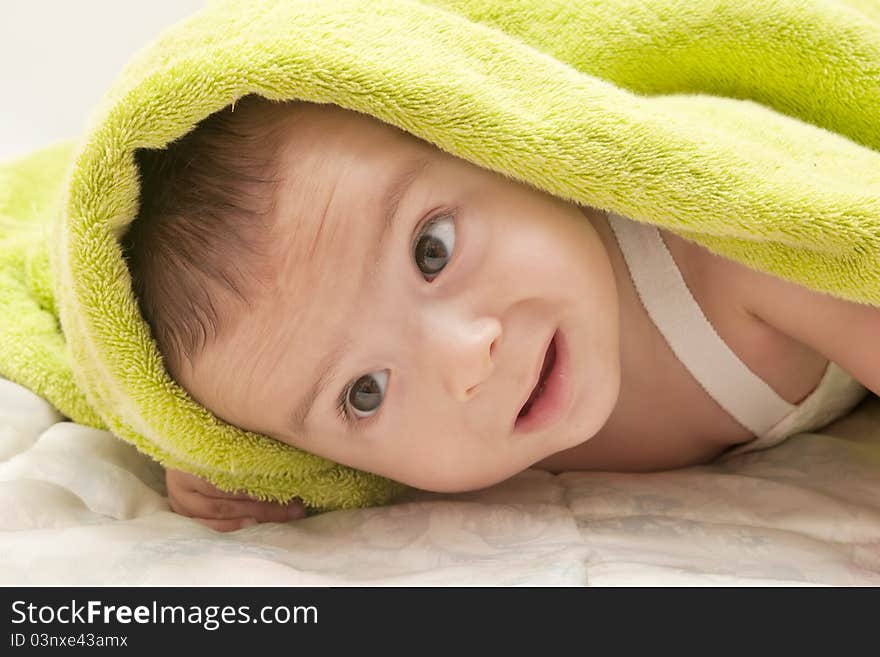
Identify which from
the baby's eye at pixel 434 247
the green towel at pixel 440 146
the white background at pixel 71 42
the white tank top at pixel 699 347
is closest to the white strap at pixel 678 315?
the white tank top at pixel 699 347

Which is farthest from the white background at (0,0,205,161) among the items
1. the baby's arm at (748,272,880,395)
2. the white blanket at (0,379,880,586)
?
the baby's arm at (748,272,880,395)

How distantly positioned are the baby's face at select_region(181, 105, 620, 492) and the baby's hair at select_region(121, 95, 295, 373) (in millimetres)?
18

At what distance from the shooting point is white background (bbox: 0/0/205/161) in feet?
6.71

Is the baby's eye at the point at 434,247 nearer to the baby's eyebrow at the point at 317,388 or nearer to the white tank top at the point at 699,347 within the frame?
the baby's eyebrow at the point at 317,388

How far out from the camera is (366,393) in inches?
37.5

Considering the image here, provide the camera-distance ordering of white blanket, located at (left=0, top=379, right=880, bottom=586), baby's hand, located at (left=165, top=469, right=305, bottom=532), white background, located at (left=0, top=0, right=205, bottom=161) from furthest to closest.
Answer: white background, located at (left=0, top=0, right=205, bottom=161)
baby's hand, located at (left=165, top=469, right=305, bottom=532)
white blanket, located at (left=0, top=379, right=880, bottom=586)

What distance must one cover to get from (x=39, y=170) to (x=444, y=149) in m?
0.95

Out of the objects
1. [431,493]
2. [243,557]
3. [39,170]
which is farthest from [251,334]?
[39,170]

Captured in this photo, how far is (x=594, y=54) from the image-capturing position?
3.90 ft

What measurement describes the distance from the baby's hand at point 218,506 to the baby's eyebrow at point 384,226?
0.63ft

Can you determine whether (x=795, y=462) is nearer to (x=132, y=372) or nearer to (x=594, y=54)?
(x=594, y=54)

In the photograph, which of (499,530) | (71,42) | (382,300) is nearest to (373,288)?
(382,300)

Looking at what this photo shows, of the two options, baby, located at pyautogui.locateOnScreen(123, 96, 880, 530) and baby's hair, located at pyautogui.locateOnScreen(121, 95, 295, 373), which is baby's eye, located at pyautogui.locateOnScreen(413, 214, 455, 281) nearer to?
baby, located at pyautogui.locateOnScreen(123, 96, 880, 530)

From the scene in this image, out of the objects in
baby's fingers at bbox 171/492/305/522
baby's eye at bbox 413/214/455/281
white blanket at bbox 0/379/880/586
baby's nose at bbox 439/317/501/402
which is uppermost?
baby's eye at bbox 413/214/455/281
